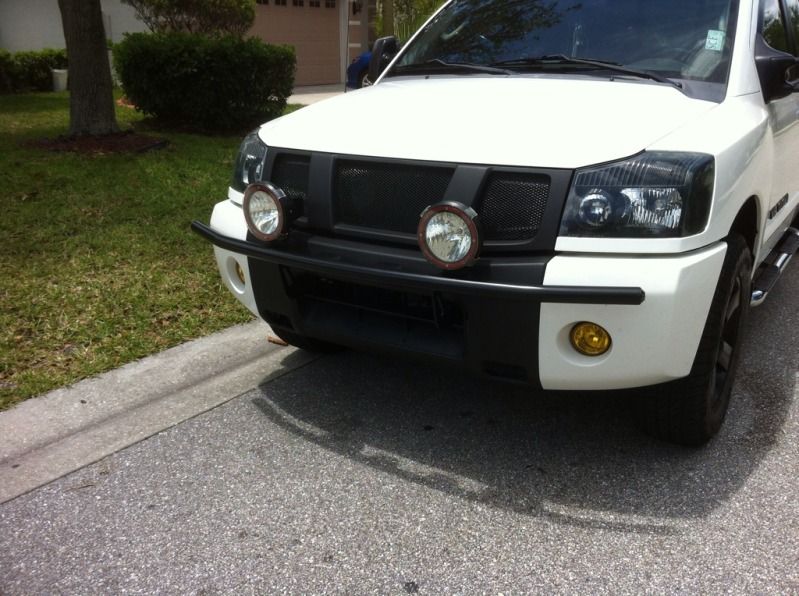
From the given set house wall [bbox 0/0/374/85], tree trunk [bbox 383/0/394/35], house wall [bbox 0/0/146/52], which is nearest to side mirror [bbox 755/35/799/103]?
house wall [bbox 0/0/374/85]

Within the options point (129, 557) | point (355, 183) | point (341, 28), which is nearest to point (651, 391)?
point (355, 183)

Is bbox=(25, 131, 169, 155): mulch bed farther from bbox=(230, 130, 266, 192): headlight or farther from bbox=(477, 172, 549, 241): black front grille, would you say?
bbox=(477, 172, 549, 241): black front grille

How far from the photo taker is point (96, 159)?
7.79 meters

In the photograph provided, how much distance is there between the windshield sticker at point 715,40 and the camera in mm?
3314

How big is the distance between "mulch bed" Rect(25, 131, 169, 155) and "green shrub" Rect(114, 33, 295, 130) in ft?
4.18

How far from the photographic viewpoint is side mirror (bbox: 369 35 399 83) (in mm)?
4434

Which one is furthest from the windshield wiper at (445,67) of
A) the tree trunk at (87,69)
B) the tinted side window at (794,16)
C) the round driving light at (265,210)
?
the tree trunk at (87,69)

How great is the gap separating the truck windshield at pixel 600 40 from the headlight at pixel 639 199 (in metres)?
0.85

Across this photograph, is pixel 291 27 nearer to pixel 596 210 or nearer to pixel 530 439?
pixel 530 439

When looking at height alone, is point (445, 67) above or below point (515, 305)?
above

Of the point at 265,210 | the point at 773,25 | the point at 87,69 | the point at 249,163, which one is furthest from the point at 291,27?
the point at 265,210

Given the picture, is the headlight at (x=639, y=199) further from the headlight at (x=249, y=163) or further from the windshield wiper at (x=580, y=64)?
the headlight at (x=249, y=163)

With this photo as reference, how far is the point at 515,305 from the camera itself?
2.49m

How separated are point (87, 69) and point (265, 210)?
21.3ft
